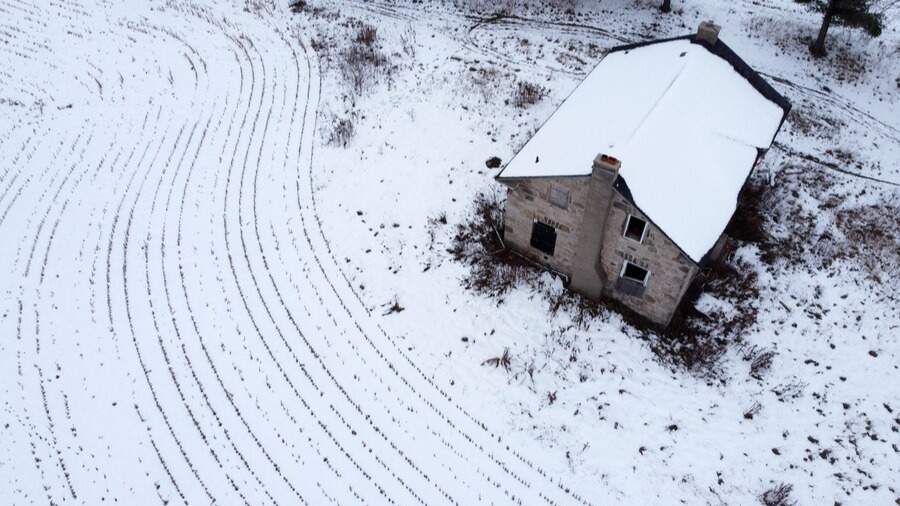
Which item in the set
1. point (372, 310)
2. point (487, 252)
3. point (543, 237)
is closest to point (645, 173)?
point (543, 237)

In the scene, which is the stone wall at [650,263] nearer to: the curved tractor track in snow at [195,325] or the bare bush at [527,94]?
the curved tractor track in snow at [195,325]

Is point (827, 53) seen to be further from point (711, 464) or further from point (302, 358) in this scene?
point (302, 358)

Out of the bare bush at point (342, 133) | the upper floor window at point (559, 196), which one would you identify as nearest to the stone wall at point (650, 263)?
the upper floor window at point (559, 196)

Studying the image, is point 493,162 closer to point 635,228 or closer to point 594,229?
point 594,229

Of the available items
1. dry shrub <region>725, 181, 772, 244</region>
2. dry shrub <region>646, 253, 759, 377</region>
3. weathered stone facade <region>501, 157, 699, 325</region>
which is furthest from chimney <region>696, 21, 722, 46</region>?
weathered stone facade <region>501, 157, 699, 325</region>

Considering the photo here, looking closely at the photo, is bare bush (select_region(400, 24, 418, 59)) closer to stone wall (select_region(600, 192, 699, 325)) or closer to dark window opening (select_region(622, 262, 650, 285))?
stone wall (select_region(600, 192, 699, 325))
